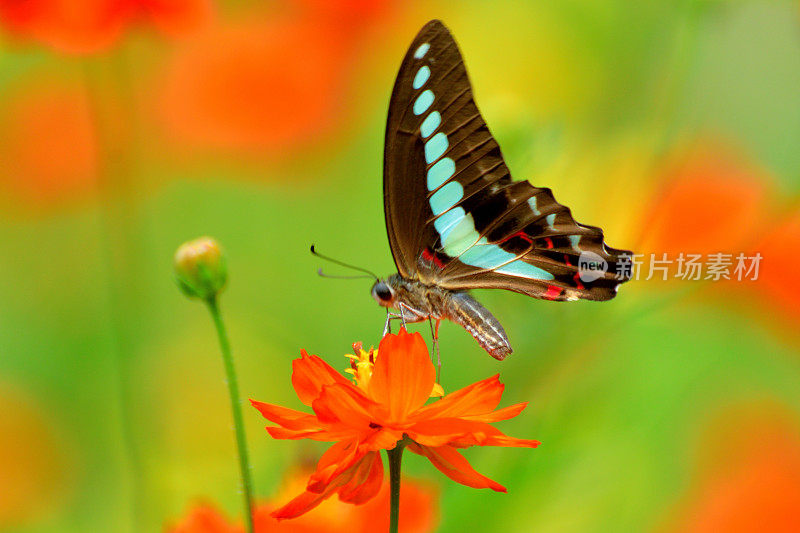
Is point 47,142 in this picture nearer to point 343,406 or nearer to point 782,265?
point 343,406

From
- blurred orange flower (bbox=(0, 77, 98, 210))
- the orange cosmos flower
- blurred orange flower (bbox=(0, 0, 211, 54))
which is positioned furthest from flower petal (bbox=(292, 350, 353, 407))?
blurred orange flower (bbox=(0, 77, 98, 210))

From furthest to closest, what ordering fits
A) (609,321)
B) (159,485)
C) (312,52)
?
(312,52)
(609,321)
(159,485)

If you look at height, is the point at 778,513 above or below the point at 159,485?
below

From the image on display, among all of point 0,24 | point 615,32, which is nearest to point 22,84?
point 0,24

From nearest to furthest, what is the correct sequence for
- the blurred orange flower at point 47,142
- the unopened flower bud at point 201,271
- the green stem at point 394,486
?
the green stem at point 394,486, the unopened flower bud at point 201,271, the blurred orange flower at point 47,142

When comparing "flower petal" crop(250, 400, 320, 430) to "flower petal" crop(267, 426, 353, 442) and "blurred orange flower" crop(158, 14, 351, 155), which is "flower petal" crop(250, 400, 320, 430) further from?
"blurred orange flower" crop(158, 14, 351, 155)

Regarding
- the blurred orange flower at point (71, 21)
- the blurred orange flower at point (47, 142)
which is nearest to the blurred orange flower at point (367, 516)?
the blurred orange flower at point (71, 21)

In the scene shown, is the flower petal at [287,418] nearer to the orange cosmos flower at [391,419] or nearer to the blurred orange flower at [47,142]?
the orange cosmos flower at [391,419]

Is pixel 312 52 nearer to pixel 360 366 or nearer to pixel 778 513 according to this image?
pixel 360 366
